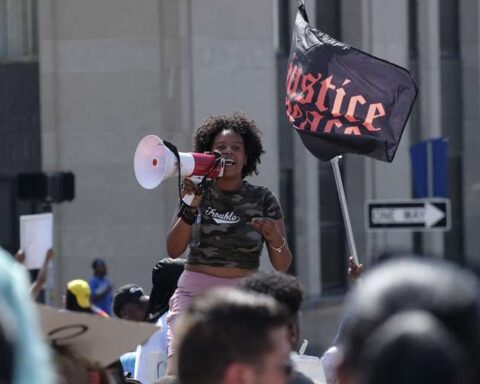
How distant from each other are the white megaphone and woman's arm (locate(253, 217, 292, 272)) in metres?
0.35

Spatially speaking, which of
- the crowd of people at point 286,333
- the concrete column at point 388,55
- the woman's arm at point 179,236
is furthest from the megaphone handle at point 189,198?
the concrete column at point 388,55

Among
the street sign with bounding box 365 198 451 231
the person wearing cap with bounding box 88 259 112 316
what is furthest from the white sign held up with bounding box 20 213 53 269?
the person wearing cap with bounding box 88 259 112 316

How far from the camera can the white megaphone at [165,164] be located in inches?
251

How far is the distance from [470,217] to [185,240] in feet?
60.3

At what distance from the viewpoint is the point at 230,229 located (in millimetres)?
6480

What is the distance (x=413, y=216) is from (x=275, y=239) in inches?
276

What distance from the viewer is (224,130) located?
6.80m

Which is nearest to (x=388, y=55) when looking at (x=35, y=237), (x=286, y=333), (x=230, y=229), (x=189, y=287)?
(x=35, y=237)

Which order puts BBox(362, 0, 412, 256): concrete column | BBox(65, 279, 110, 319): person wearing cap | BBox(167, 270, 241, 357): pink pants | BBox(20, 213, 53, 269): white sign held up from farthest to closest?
1. BBox(362, 0, 412, 256): concrete column
2. BBox(65, 279, 110, 319): person wearing cap
3. BBox(20, 213, 53, 269): white sign held up
4. BBox(167, 270, 241, 357): pink pants

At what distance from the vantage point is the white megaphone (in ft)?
20.9

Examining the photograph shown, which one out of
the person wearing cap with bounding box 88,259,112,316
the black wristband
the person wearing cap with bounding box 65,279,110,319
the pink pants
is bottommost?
the person wearing cap with bounding box 88,259,112,316

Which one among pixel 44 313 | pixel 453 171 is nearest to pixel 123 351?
pixel 44 313

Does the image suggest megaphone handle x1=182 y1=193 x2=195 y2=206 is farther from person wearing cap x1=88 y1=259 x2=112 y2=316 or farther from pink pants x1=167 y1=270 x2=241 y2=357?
person wearing cap x1=88 y1=259 x2=112 y2=316

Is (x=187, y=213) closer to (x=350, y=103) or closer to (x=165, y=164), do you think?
(x=165, y=164)
